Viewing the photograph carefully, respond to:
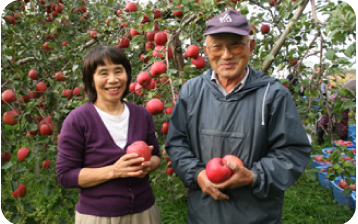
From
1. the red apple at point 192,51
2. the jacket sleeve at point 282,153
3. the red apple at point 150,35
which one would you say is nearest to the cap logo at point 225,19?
the jacket sleeve at point 282,153

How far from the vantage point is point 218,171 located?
1082 mm

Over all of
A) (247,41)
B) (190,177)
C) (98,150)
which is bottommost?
(190,177)

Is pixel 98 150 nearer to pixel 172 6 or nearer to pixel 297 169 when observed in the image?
pixel 297 169

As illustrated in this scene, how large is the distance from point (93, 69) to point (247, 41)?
734mm

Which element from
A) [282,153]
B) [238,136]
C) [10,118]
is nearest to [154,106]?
[238,136]

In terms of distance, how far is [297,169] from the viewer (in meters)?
1.10

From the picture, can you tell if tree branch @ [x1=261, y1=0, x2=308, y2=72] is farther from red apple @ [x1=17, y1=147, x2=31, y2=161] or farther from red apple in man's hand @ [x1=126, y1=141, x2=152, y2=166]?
red apple @ [x1=17, y1=147, x2=31, y2=161]

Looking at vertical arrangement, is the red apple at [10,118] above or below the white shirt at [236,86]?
below

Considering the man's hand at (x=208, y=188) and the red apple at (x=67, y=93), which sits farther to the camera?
the red apple at (x=67, y=93)

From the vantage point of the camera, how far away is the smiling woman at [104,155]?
3.81 feet

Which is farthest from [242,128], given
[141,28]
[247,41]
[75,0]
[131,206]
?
[75,0]

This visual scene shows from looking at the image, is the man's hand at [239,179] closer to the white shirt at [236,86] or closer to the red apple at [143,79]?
the white shirt at [236,86]

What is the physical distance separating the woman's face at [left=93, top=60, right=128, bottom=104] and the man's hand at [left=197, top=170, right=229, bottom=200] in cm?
55

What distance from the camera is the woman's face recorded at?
4.00 ft
